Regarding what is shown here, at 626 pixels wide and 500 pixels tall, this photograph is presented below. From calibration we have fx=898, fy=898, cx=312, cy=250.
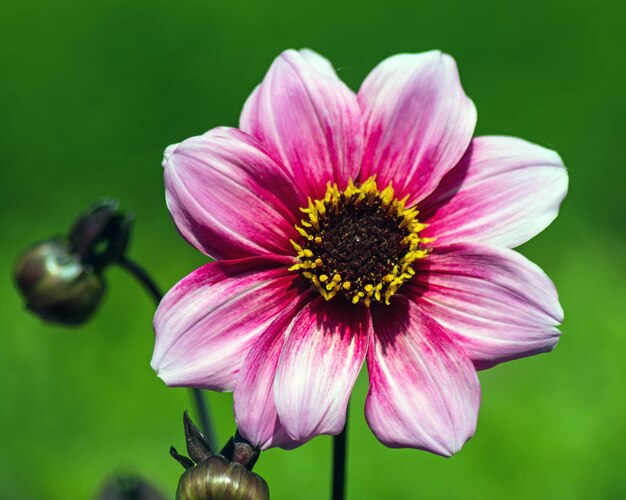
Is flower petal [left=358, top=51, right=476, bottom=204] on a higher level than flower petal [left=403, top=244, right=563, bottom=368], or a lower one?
higher

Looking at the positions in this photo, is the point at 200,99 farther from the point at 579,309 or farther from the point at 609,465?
the point at 609,465

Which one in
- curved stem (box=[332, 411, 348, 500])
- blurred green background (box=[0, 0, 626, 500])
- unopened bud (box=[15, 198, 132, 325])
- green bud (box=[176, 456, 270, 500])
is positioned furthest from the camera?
blurred green background (box=[0, 0, 626, 500])

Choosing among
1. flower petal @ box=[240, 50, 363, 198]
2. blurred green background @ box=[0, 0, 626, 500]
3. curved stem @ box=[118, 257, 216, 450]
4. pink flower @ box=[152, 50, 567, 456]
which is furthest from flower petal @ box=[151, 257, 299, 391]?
blurred green background @ box=[0, 0, 626, 500]

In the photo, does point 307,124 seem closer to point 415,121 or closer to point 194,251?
point 415,121

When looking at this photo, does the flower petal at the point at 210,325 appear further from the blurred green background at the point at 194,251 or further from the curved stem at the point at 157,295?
the blurred green background at the point at 194,251

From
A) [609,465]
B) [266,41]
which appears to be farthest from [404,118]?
[266,41]

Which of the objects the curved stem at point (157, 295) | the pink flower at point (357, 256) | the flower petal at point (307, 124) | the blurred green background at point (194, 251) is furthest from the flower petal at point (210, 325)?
the blurred green background at point (194, 251)

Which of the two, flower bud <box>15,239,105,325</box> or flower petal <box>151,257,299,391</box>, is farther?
flower bud <box>15,239,105,325</box>

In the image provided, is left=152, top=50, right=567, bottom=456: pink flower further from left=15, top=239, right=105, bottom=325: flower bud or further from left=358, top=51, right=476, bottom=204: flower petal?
left=15, top=239, right=105, bottom=325: flower bud
